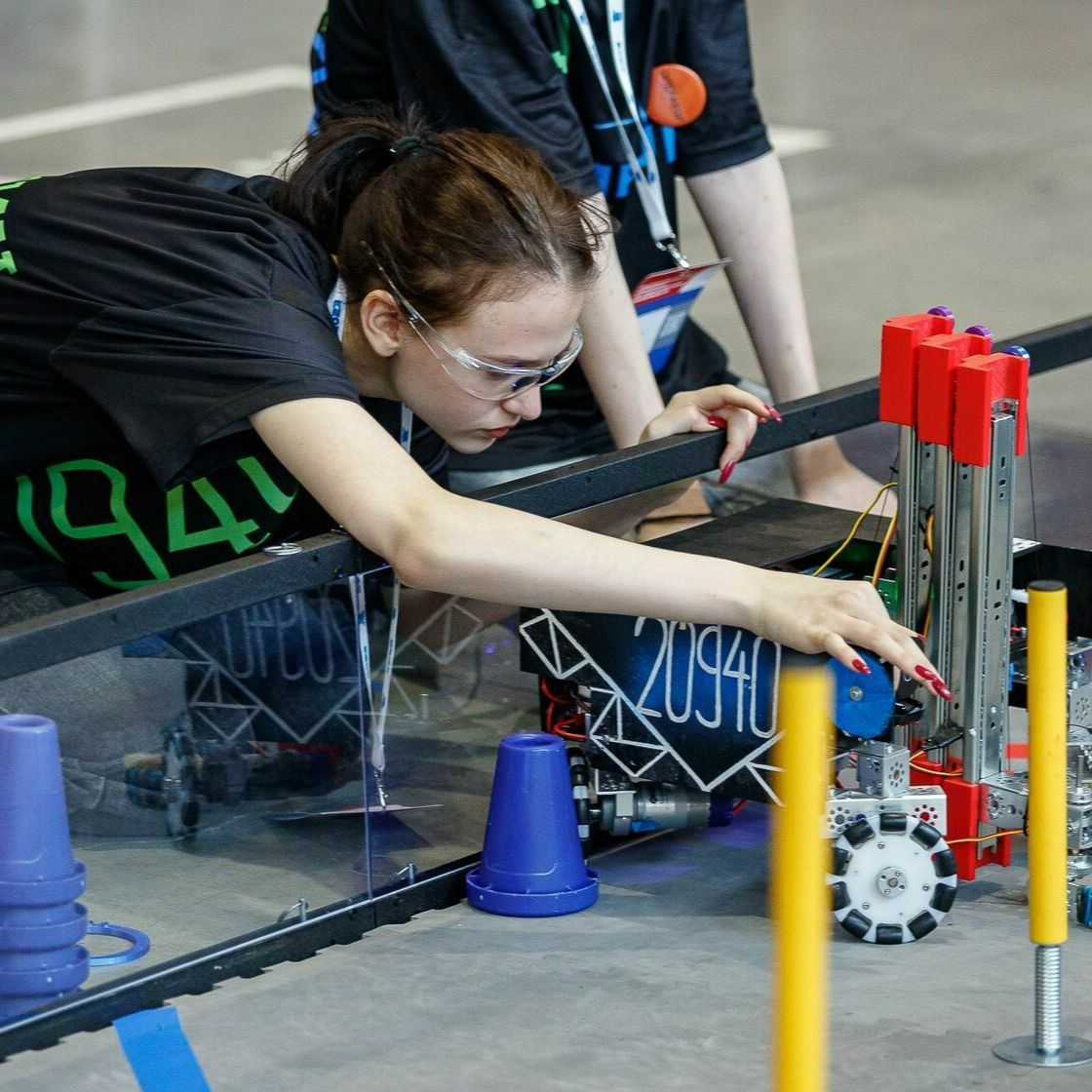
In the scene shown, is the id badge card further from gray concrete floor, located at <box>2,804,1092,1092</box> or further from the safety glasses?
gray concrete floor, located at <box>2,804,1092,1092</box>

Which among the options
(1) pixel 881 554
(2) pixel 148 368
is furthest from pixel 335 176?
(1) pixel 881 554

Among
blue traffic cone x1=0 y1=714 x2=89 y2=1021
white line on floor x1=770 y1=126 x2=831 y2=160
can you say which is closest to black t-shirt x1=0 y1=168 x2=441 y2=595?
blue traffic cone x1=0 y1=714 x2=89 y2=1021

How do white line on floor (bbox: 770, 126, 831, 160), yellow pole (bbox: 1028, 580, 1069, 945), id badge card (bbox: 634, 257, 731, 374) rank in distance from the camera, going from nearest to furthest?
1. yellow pole (bbox: 1028, 580, 1069, 945)
2. id badge card (bbox: 634, 257, 731, 374)
3. white line on floor (bbox: 770, 126, 831, 160)

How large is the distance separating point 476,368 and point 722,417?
436 millimetres

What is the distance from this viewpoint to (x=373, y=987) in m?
2.30

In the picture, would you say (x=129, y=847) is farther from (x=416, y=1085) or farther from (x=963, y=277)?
(x=963, y=277)

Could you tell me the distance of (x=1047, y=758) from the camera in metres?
1.93

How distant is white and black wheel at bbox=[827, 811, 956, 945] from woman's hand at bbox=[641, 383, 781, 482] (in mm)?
562

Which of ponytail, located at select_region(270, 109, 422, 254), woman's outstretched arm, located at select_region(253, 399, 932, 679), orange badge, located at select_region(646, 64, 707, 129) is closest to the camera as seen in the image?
woman's outstretched arm, located at select_region(253, 399, 932, 679)

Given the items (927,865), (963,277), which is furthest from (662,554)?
(963,277)

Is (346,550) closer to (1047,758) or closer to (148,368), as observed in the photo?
(148,368)

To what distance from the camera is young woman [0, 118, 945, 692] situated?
222cm

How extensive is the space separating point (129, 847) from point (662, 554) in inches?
25.7

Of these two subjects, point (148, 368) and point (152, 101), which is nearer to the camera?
point (148, 368)
